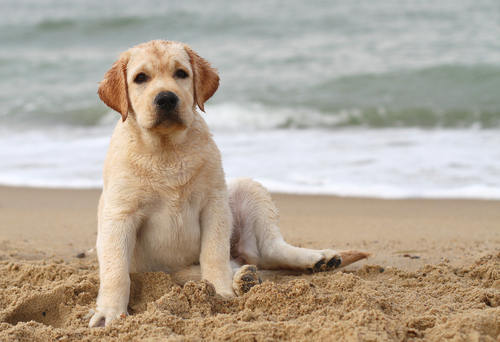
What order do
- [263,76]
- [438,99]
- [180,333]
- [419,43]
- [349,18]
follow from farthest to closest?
[349,18], [419,43], [263,76], [438,99], [180,333]

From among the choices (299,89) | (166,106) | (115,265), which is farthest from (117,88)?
(299,89)

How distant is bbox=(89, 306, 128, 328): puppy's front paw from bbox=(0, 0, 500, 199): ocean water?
435 cm

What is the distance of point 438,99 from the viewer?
13.4m

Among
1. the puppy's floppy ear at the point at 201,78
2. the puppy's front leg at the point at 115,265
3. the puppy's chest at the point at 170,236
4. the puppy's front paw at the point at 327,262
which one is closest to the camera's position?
the puppy's front leg at the point at 115,265

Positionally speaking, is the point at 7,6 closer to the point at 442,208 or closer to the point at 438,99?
the point at 438,99

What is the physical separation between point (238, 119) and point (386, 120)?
3.48 meters

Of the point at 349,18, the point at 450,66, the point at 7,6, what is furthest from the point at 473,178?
the point at 7,6

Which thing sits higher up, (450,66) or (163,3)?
(163,3)

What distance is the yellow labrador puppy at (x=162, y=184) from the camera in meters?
3.31

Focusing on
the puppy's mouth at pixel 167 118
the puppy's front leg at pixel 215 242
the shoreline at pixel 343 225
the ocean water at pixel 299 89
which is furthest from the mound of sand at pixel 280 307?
the ocean water at pixel 299 89

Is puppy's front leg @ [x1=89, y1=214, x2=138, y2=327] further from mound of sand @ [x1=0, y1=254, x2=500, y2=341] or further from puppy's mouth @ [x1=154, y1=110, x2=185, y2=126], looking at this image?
puppy's mouth @ [x1=154, y1=110, x2=185, y2=126]

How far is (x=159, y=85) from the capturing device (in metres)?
3.37

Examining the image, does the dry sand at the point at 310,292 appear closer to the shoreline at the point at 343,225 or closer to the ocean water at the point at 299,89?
the shoreline at the point at 343,225

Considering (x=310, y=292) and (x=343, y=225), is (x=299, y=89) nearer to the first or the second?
(x=343, y=225)
